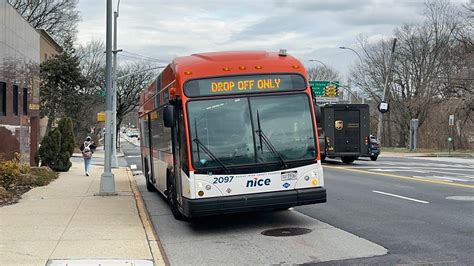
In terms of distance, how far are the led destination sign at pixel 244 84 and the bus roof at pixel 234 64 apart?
10 cm

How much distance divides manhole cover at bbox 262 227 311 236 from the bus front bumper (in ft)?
1.43

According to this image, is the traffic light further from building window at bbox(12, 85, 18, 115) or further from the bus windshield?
the bus windshield

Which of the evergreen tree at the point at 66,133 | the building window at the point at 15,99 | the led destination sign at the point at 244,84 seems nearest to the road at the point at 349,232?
the led destination sign at the point at 244,84

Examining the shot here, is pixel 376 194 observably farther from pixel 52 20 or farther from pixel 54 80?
pixel 52 20

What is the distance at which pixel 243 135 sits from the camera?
943 cm

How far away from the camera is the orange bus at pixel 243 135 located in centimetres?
922

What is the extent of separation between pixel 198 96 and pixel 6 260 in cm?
395

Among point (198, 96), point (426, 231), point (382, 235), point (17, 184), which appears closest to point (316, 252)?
point (382, 235)

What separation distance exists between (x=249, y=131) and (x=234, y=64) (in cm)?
129

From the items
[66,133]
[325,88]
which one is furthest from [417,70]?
[66,133]

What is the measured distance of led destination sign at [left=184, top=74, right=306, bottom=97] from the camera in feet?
31.4

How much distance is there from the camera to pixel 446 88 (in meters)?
55.4

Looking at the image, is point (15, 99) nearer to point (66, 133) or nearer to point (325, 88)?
point (66, 133)

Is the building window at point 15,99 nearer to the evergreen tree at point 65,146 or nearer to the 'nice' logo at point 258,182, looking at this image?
the evergreen tree at point 65,146
